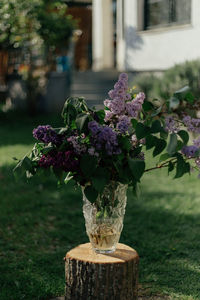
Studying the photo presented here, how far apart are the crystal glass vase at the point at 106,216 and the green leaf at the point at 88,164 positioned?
261 millimetres

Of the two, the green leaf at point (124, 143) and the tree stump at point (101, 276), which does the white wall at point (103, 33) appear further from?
the green leaf at point (124, 143)

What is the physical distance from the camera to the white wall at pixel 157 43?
1151 cm

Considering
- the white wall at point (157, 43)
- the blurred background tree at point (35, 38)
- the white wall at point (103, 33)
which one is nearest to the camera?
the white wall at point (157, 43)

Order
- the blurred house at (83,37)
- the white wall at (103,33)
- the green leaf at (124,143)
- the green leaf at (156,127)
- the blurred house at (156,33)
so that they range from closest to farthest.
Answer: the green leaf at (156,127)
the green leaf at (124,143)
the blurred house at (156,33)
the white wall at (103,33)
the blurred house at (83,37)

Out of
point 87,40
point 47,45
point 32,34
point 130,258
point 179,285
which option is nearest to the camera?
point 130,258

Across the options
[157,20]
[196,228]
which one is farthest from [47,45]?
[196,228]

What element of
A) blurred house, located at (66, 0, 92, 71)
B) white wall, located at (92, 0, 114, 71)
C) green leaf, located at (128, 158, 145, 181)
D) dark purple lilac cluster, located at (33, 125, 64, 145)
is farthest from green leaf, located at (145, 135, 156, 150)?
blurred house, located at (66, 0, 92, 71)

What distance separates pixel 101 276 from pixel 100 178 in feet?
2.24

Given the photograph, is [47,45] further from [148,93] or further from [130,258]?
[130,258]

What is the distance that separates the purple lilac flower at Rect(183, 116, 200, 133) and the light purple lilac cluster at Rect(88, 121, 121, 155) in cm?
41

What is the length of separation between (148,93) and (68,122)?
331 inches

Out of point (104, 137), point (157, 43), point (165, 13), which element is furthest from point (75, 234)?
point (165, 13)

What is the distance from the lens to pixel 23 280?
165 inches

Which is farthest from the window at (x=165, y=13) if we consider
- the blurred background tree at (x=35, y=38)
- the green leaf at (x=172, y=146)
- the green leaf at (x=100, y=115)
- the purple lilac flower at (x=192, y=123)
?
the green leaf at (x=172, y=146)
